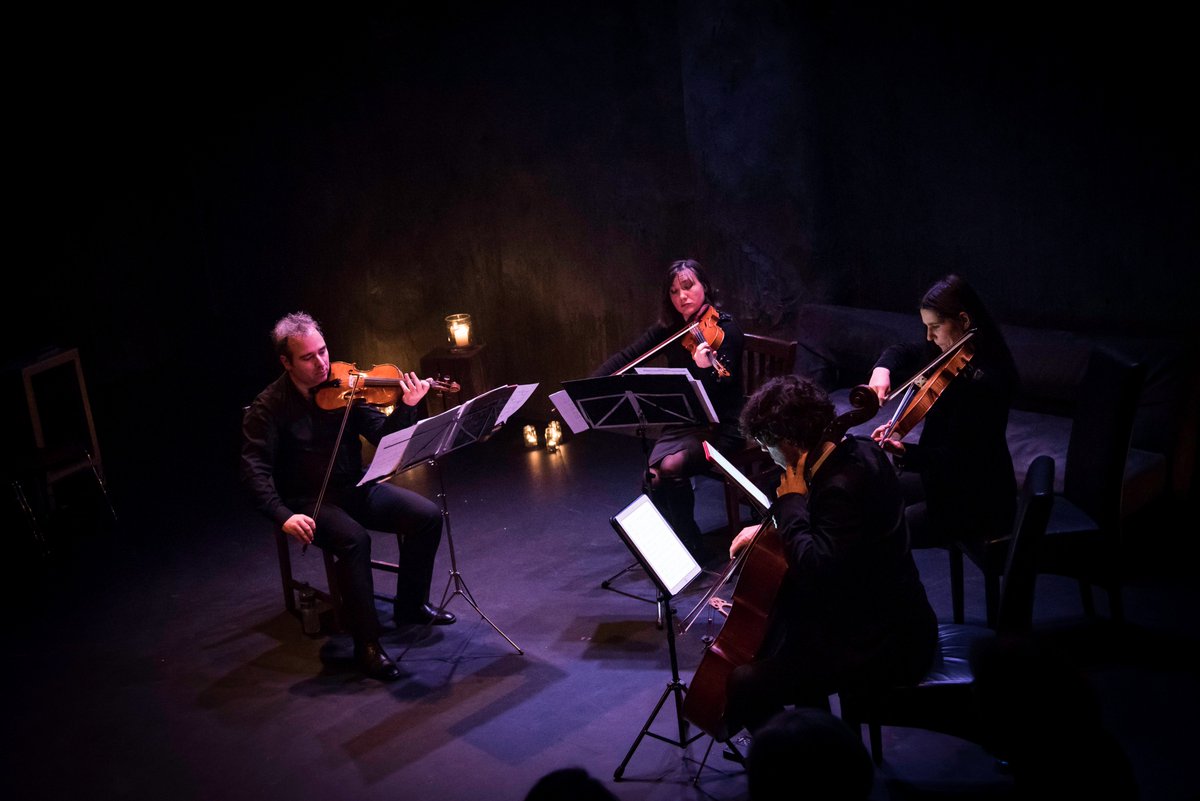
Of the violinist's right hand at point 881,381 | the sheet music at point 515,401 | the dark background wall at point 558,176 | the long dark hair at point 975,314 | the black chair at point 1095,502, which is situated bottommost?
the black chair at point 1095,502

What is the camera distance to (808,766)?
1.76m

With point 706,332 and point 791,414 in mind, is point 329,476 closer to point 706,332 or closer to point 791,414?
point 706,332

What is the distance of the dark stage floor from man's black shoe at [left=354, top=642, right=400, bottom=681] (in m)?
0.05

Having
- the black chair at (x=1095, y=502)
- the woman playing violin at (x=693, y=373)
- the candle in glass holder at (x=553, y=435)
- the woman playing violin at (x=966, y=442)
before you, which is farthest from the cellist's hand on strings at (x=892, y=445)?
the candle in glass holder at (x=553, y=435)

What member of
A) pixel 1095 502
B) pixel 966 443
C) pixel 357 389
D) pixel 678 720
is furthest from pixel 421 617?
pixel 1095 502

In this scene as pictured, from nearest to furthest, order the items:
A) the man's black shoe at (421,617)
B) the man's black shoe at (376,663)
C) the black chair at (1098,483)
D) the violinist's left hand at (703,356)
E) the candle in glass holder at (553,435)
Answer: the black chair at (1098,483) → the man's black shoe at (376,663) → the man's black shoe at (421,617) → the violinist's left hand at (703,356) → the candle in glass holder at (553,435)

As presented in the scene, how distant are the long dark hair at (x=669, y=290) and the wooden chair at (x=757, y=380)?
0.28 metres

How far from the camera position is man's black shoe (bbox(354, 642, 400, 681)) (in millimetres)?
3752

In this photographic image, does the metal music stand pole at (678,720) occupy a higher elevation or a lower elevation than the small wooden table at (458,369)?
lower

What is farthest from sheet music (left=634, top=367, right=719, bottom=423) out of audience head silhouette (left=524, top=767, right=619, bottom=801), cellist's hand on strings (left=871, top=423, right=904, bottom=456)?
audience head silhouette (left=524, top=767, right=619, bottom=801)

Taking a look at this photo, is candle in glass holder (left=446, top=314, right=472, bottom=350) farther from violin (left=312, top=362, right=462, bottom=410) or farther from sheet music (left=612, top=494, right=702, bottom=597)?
sheet music (left=612, top=494, right=702, bottom=597)

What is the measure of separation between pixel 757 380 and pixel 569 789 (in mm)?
3314

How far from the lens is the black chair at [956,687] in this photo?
104 inches

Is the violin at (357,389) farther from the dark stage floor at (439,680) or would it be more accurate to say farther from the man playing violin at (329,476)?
the dark stage floor at (439,680)
